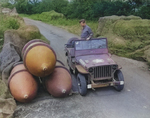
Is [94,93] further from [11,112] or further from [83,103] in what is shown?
[11,112]

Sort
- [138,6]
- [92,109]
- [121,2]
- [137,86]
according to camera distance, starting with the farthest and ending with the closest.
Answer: [121,2], [138,6], [137,86], [92,109]

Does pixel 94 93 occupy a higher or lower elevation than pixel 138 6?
lower

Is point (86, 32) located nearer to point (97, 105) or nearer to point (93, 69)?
point (93, 69)

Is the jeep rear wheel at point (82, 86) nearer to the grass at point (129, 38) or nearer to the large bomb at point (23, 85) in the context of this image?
the large bomb at point (23, 85)

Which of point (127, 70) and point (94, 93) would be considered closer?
point (94, 93)

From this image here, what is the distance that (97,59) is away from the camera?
7988 mm

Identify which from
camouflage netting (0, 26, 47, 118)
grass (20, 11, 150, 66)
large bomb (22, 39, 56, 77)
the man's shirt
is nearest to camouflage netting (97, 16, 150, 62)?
grass (20, 11, 150, 66)

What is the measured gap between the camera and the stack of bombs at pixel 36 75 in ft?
21.7

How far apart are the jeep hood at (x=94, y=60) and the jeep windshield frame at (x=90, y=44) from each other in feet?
1.31

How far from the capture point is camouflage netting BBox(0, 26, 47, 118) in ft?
20.7

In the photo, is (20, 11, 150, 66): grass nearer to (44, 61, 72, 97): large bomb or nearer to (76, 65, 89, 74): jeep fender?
(76, 65, 89, 74): jeep fender

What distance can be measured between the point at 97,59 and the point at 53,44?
8.35 meters

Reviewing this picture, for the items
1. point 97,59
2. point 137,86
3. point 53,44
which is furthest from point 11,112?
point 53,44

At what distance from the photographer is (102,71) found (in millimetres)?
7539
